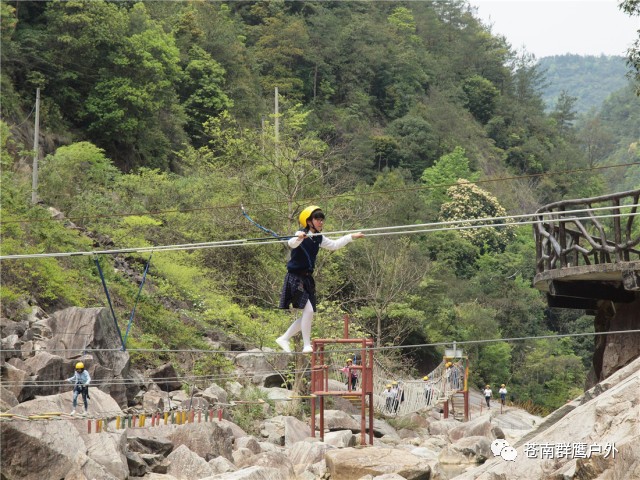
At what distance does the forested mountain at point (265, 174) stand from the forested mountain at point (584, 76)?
9352 centimetres

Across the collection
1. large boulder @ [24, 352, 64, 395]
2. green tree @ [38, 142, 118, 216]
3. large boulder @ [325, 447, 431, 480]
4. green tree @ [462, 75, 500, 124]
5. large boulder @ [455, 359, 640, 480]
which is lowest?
large boulder @ [325, 447, 431, 480]

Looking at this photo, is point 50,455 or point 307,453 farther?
point 307,453

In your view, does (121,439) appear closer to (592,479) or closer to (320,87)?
(592,479)

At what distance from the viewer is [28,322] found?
54.0 ft

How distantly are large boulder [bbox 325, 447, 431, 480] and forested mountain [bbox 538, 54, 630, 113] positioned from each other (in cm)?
13405

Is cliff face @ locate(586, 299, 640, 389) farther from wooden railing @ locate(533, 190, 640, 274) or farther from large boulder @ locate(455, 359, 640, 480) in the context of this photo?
large boulder @ locate(455, 359, 640, 480)

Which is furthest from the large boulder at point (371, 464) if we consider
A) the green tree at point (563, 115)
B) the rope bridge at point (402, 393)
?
the green tree at point (563, 115)

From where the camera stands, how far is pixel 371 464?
11984 millimetres

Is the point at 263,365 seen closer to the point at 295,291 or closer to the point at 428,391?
the point at 428,391

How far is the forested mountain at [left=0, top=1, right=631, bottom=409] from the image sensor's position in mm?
21031

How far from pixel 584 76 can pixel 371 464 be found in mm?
152482

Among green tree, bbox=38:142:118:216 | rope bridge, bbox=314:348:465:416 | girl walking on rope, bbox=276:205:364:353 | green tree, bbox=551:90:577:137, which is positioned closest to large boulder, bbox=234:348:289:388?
rope bridge, bbox=314:348:465:416

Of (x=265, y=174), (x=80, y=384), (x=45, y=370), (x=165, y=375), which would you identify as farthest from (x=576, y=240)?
(x=265, y=174)

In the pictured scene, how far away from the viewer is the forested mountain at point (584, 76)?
5807 inches
